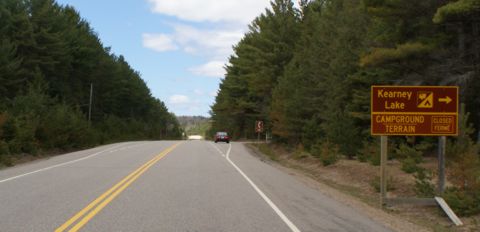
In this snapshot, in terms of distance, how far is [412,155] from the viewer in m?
17.4

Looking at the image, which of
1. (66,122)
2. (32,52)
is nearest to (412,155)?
(66,122)

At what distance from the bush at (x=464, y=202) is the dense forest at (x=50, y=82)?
70.9 ft

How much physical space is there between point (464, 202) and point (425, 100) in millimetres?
2922

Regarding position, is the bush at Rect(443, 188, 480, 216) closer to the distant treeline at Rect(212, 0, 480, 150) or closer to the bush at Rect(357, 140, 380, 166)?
the distant treeline at Rect(212, 0, 480, 150)

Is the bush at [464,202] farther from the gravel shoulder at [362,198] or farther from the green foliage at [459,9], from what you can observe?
the green foliage at [459,9]

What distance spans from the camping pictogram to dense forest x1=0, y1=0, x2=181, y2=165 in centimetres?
Result: 2071

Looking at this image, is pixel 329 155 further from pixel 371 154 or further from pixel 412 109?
pixel 412 109

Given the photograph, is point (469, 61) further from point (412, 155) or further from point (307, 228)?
point (307, 228)

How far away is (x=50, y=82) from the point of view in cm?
6738

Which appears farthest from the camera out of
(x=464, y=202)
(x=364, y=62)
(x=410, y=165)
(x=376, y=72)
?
(x=376, y=72)

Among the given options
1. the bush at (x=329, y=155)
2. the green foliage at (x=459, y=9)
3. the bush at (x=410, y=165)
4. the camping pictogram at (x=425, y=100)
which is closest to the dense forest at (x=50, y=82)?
the bush at (x=329, y=155)

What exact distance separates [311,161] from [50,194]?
66.4 ft

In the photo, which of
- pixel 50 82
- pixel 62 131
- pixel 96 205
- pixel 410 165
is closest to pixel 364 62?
pixel 410 165

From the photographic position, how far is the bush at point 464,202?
42.2 ft
